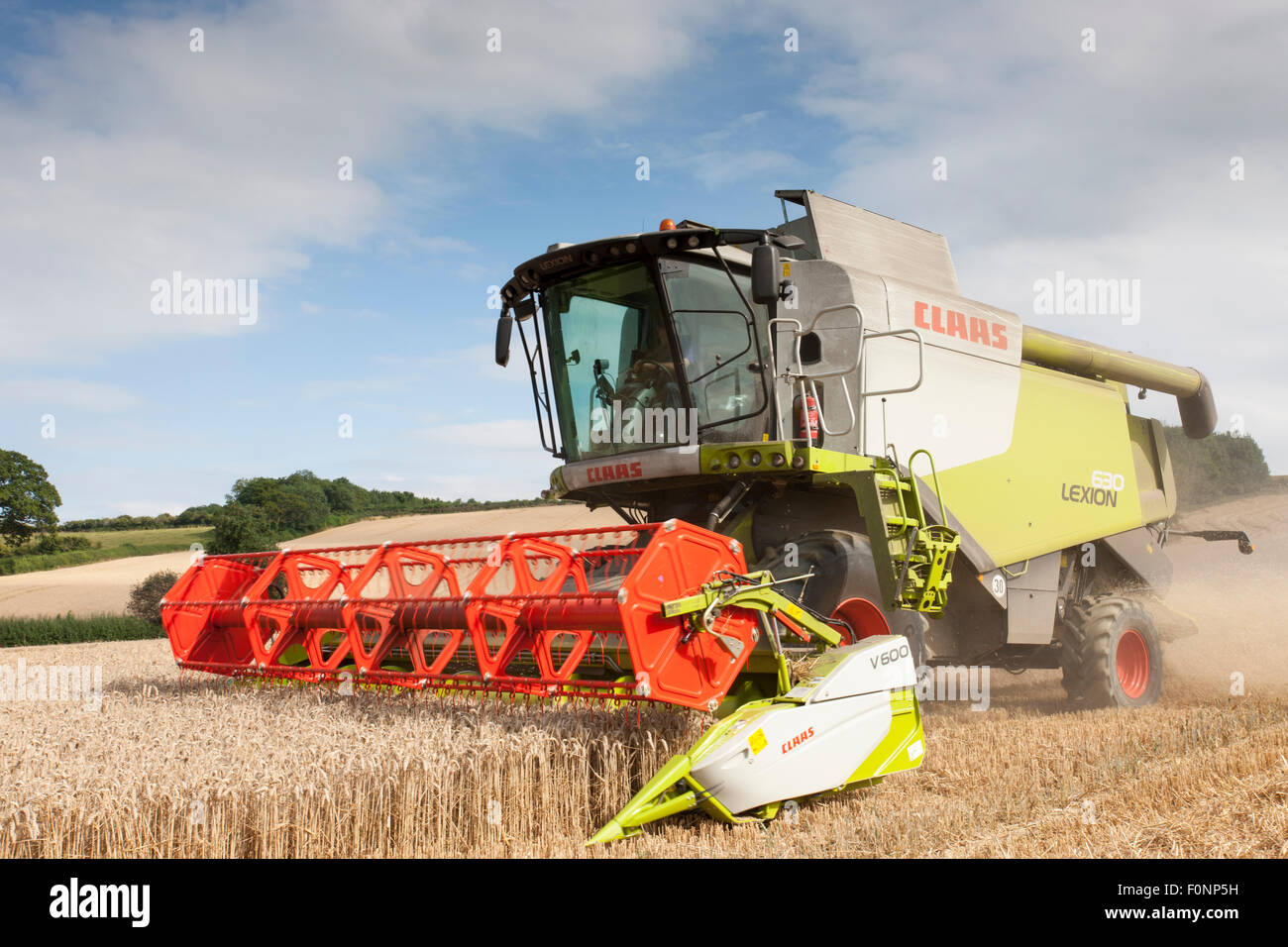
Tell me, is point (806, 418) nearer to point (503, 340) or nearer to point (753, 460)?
point (753, 460)

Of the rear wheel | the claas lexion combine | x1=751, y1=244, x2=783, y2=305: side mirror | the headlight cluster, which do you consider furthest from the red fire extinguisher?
the rear wheel

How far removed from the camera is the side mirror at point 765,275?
429 cm

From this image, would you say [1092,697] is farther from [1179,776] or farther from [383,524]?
[383,524]

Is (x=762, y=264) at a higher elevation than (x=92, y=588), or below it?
higher

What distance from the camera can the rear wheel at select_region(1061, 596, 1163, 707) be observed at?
624 cm

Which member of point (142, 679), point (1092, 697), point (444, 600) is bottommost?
point (1092, 697)

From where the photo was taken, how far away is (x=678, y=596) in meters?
3.62

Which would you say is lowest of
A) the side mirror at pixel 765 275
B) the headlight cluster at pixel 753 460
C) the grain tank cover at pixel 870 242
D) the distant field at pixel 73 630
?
the distant field at pixel 73 630

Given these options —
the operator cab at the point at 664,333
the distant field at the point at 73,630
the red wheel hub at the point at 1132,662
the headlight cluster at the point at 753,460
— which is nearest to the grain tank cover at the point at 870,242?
the operator cab at the point at 664,333

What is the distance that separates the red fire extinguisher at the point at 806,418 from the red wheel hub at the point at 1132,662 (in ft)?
10.8

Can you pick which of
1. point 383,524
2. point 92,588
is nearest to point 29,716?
point 92,588

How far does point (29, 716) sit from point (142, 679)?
5.99 ft

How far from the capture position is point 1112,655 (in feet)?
20.5

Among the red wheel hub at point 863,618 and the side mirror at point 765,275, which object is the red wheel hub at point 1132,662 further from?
the side mirror at point 765,275
